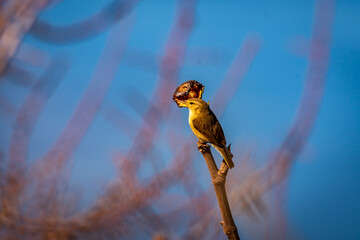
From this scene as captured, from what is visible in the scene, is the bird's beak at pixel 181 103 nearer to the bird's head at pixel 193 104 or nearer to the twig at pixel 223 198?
the bird's head at pixel 193 104

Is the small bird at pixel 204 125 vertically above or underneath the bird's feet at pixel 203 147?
above

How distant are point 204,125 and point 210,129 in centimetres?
1

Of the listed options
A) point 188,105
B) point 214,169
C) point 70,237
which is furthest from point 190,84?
point 70,237

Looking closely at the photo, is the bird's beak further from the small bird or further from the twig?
the twig

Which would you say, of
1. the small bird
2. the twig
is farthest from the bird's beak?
the twig

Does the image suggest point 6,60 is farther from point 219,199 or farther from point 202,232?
point 202,232

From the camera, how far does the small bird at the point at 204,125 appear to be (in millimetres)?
560

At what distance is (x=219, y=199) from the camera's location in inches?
19.0

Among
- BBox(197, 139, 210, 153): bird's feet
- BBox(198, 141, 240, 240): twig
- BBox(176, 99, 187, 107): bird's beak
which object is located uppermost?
BBox(176, 99, 187, 107): bird's beak

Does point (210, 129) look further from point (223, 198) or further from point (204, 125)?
point (223, 198)

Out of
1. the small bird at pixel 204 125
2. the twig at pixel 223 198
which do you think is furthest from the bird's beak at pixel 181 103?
the twig at pixel 223 198

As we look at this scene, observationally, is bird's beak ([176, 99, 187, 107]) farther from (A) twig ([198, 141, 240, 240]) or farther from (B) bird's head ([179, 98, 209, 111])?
(A) twig ([198, 141, 240, 240])

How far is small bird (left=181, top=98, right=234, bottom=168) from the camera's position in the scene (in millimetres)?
560

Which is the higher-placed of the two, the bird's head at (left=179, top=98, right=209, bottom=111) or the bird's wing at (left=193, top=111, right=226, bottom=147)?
the bird's head at (left=179, top=98, right=209, bottom=111)
